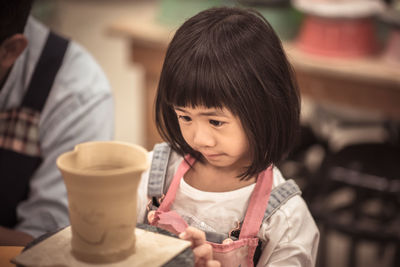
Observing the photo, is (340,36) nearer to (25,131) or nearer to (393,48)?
(393,48)

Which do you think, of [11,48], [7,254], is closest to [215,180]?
[7,254]

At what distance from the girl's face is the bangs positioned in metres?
0.02

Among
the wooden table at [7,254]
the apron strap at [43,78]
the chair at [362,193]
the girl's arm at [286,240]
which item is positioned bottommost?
the chair at [362,193]

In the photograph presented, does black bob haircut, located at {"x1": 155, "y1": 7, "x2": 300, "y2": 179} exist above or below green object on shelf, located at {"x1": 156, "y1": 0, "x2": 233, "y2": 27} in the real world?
above

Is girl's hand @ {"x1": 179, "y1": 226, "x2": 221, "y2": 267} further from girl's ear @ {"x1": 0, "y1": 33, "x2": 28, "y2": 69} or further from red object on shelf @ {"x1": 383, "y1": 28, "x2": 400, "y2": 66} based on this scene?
red object on shelf @ {"x1": 383, "y1": 28, "x2": 400, "y2": 66}

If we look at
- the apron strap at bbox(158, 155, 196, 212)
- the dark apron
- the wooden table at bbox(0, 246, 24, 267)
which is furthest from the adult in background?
the apron strap at bbox(158, 155, 196, 212)

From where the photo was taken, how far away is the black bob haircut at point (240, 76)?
40.7 inches

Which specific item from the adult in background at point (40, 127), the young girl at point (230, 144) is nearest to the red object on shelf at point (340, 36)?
the adult in background at point (40, 127)

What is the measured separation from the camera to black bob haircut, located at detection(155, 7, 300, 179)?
103 centimetres

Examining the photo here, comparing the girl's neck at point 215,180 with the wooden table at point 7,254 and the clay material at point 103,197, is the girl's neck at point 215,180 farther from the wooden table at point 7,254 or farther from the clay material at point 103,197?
the wooden table at point 7,254

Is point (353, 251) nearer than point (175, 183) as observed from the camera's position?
No

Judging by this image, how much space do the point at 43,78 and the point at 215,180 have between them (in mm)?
691

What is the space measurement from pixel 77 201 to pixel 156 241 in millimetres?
169

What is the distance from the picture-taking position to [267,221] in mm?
1121
